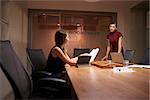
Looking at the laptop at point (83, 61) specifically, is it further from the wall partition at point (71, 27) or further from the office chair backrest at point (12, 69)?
the wall partition at point (71, 27)

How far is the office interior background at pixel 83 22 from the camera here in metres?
6.04

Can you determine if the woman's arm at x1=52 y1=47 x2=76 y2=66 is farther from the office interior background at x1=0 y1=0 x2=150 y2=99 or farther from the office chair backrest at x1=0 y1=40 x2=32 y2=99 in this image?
the office interior background at x1=0 y1=0 x2=150 y2=99

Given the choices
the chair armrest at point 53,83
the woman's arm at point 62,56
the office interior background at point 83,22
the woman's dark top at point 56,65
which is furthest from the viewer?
the office interior background at point 83,22

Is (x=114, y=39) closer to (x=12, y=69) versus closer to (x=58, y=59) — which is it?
(x=58, y=59)

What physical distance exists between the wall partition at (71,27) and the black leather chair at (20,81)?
13.3 feet

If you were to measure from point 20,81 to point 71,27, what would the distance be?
475cm

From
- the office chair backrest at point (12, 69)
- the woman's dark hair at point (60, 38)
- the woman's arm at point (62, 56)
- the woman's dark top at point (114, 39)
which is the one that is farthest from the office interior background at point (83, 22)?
the office chair backrest at point (12, 69)

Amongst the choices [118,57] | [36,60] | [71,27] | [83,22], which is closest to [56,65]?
[36,60]

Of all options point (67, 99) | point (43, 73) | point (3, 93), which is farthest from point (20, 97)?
point (3, 93)

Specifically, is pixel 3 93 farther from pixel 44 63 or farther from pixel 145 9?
pixel 145 9

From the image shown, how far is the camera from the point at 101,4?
6188 millimetres

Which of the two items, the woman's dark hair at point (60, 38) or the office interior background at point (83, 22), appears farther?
the office interior background at point (83, 22)

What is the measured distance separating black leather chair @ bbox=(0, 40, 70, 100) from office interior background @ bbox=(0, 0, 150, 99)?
388 centimetres

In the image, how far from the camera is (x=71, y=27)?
20.4 feet
